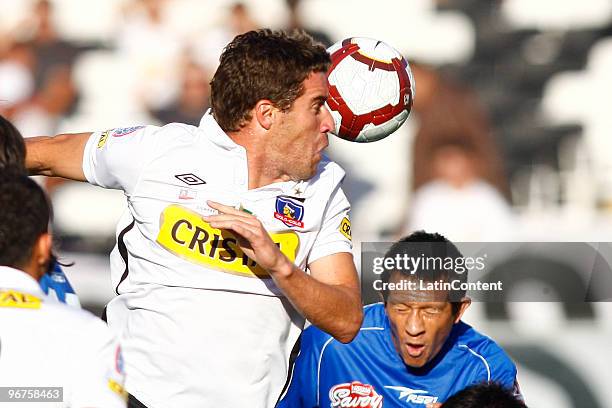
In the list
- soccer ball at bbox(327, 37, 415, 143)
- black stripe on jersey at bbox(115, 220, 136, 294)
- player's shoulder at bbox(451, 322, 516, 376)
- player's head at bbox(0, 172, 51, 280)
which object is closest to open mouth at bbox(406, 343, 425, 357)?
player's shoulder at bbox(451, 322, 516, 376)

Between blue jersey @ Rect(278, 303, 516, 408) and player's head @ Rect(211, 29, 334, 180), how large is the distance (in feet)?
4.56

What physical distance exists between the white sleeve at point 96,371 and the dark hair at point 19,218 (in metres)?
0.25

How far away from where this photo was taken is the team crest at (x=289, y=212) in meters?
3.64

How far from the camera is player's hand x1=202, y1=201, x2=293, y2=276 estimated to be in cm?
317

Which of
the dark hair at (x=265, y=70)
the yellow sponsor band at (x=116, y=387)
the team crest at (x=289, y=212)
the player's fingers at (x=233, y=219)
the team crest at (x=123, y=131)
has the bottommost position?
the yellow sponsor band at (x=116, y=387)

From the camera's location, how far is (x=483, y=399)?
2754mm

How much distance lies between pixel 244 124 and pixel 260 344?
2.61ft

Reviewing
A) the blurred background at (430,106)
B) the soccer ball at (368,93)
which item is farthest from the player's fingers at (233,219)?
the blurred background at (430,106)

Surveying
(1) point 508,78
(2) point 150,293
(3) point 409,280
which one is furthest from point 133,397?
(1) point 508,78

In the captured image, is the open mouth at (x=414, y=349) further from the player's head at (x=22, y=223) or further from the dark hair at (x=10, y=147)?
the player's head at (x=22, y=223)

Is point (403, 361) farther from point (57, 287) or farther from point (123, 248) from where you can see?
point (57, 287)

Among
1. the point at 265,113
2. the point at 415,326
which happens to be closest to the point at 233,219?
the point at 265,113

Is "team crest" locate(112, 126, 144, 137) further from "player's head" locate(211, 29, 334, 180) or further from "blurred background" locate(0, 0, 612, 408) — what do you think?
"blurred background" locate(0, 0, 612, 408)

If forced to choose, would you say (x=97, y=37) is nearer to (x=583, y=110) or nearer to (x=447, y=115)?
(x=447, y=115)
